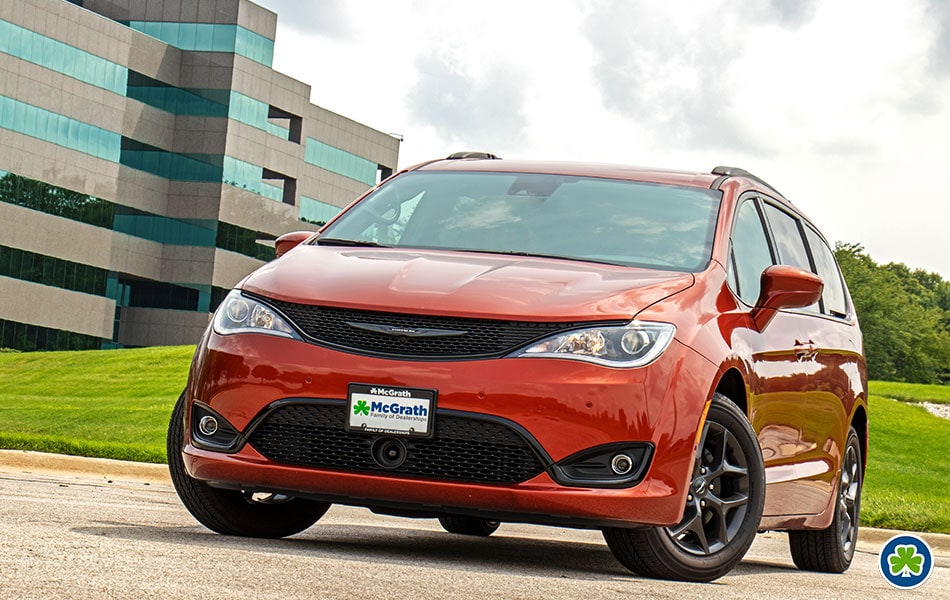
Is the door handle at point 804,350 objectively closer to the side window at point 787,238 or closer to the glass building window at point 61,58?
the side window at point 787,238

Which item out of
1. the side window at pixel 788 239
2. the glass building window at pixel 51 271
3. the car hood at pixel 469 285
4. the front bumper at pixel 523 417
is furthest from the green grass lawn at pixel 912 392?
the glass building window at pixel 51 271

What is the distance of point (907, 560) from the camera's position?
6.36 m

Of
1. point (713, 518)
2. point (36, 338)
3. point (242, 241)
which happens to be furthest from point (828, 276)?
point (242, 241)

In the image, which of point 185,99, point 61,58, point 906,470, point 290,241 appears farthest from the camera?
point 185,99

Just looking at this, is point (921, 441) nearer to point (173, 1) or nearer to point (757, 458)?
point (757, 458)

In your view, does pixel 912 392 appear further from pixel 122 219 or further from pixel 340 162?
pixel 340 162

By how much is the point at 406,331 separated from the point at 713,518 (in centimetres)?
149

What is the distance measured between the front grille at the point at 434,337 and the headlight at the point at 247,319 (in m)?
0.17

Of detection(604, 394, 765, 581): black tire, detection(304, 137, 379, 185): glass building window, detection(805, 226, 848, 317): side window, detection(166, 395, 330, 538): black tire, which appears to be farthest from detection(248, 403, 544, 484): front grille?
detection(304, 137, 379, 185): glass building window

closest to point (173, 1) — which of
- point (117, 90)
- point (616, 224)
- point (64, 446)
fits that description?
point (117, 90)

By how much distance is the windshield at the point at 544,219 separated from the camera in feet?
20.9

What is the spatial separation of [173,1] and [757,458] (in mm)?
72069

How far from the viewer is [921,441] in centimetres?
2719

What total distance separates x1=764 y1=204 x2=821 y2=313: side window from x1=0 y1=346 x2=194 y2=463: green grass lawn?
9.89 m
